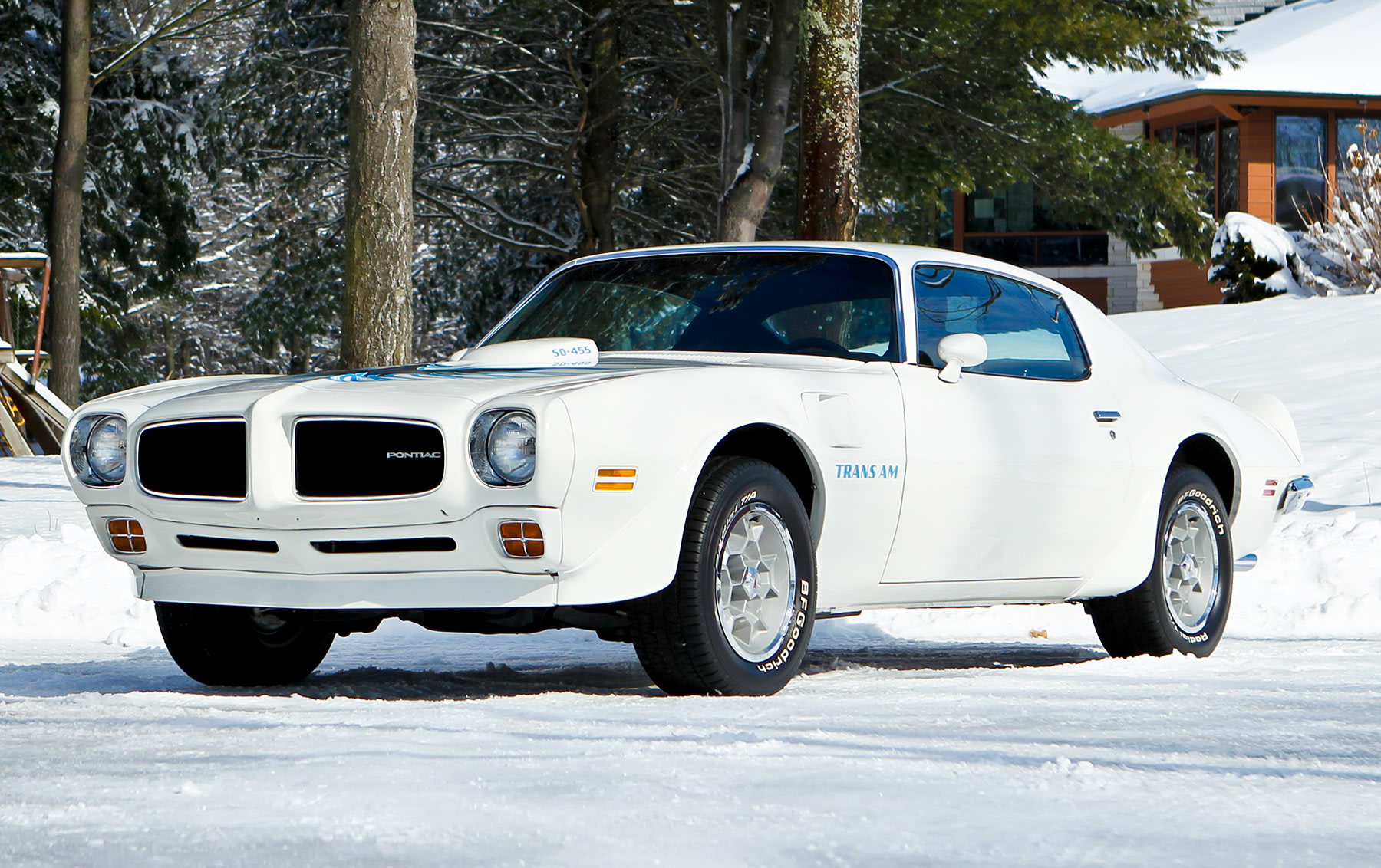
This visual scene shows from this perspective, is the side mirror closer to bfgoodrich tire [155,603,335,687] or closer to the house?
bfgoodrich tire [155,603,335,687]

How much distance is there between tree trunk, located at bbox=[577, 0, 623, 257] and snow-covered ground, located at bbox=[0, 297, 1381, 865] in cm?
1493

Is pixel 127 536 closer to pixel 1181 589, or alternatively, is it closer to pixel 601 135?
pixel 1181 589

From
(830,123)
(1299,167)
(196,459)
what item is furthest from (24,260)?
(1299,167)

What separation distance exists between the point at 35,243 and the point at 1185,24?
20745 millimetres

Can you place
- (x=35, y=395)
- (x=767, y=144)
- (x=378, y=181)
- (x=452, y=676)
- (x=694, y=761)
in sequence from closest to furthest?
1. (x=694, y=761)
2. (x=452, y=676)
3. (x=378, y=181)
4. (x=767, y=144)
5. (x=35, y=395)

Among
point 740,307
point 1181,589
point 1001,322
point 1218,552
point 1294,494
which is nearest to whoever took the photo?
point 740,307

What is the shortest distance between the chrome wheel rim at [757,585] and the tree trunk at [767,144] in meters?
10.8

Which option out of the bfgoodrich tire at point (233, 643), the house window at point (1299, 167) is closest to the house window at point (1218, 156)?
the house window at point (1299, 167)

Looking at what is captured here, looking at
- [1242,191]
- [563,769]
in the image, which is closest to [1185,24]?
[1242,191]

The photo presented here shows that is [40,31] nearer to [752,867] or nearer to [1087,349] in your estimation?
[1087,349]

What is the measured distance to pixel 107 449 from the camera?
551 cm

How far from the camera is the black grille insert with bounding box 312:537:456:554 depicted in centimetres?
491

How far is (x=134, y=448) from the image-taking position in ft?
17.7

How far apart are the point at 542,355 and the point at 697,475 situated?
104 cm
